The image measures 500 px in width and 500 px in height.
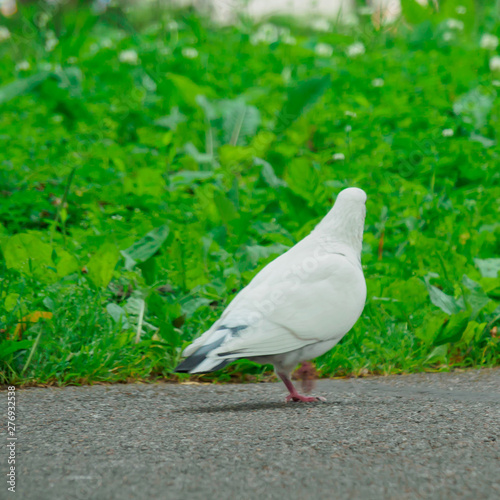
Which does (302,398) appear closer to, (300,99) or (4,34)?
(300,99)

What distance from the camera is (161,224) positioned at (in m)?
4.50

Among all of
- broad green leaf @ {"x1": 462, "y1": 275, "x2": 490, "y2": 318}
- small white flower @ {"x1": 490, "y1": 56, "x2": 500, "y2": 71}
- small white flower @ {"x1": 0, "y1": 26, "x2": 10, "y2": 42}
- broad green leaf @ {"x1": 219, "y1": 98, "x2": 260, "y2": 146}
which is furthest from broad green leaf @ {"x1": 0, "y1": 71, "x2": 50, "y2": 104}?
broad green leaf @ {"x1": 462, "y1": 275, "x2": 490, "y2": 318}

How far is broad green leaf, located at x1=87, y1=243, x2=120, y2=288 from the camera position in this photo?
12.8 ft

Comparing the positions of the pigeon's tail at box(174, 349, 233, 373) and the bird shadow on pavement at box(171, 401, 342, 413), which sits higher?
the pigeon's tail at box(174, 349, 233, 373)

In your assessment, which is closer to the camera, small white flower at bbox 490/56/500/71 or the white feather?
the white feather

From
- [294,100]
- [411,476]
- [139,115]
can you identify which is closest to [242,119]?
[294,100]

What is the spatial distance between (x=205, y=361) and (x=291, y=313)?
1.40ft

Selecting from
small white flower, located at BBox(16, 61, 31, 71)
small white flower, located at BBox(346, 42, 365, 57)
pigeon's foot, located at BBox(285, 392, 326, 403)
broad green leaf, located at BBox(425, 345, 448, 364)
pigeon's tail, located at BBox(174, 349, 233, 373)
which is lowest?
broad green leaf, located at BBox(425, 345, 448, 364)

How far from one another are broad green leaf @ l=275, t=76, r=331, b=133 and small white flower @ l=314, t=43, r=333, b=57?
202 cm

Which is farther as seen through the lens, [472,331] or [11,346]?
[472,331]

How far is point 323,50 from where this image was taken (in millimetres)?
8688

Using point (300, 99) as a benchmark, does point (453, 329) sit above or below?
below

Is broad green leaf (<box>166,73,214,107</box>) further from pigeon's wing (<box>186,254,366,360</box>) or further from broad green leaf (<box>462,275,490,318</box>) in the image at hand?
pigeon's wing (<box>186,254,366,360</box>)

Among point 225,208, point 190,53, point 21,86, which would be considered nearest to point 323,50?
point 190,53
